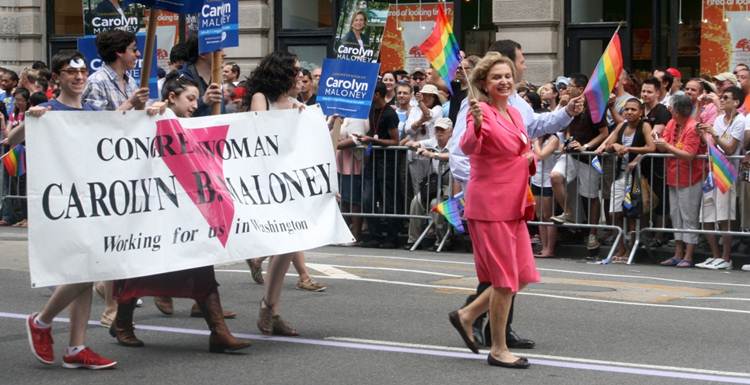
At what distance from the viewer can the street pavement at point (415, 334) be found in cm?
802

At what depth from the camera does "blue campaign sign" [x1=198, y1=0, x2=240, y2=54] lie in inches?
410

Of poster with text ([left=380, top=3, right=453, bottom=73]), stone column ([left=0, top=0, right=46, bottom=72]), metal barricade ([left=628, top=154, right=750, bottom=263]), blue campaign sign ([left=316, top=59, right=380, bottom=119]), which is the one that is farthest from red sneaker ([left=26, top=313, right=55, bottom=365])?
stone column ([left=0, top=0, right=46, bottom=72])

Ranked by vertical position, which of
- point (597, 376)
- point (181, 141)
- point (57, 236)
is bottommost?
point (597, 376)

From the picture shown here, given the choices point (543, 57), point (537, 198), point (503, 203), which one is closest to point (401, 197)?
point (537, 198)

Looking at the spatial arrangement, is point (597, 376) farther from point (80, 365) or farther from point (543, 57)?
point (543, 57)

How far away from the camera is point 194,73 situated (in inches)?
425

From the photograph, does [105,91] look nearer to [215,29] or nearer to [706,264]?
[215,29]

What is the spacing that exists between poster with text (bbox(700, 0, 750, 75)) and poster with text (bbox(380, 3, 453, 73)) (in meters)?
4.23

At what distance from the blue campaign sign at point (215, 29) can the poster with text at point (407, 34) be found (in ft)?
38.7

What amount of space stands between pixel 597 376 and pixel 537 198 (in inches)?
330

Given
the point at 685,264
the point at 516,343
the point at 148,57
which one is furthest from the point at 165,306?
the point at 685,264

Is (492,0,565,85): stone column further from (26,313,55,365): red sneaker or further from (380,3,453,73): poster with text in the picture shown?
(26,313,55,365): red sneaker

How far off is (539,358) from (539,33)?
13247mm

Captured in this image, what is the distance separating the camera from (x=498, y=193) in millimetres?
8266
